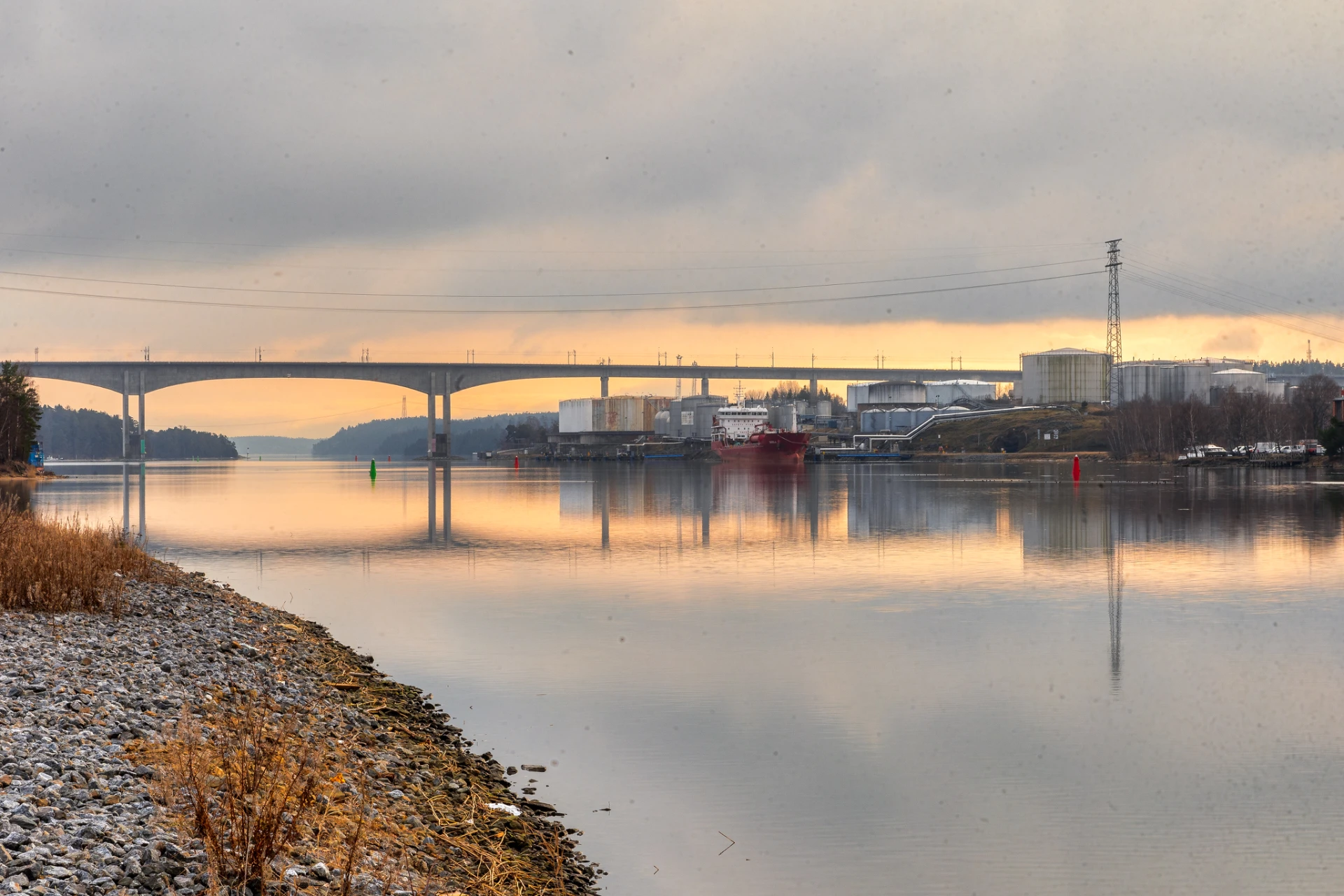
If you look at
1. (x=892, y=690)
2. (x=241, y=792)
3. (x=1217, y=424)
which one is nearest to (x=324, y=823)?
(x=241, y=792)

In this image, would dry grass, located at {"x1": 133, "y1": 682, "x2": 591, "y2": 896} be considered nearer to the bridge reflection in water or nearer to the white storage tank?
the bridge reflection in water

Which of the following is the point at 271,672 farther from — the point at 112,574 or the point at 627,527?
the point at 627,527

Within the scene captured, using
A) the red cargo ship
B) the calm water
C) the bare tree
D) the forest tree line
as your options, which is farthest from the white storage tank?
the calm water

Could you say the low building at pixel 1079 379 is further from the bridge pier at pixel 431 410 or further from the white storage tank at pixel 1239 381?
the bridge pier at pixel 431 410

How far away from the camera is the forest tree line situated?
5212 inches

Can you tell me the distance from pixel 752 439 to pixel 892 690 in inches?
6108

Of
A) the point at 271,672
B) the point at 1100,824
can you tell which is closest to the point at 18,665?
the point at 271,672

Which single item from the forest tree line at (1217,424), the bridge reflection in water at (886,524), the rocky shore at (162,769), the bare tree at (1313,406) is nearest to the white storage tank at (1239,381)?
the bare tree at (1313,406)

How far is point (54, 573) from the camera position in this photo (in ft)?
54.7

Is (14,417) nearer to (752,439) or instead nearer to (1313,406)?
(752,439)

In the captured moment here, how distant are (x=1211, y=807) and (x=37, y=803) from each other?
921cm

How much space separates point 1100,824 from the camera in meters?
9.64

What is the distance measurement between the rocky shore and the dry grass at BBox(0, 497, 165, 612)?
20.5 inches

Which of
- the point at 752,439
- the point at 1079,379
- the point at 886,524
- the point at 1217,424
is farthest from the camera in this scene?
the point at 1079,379
